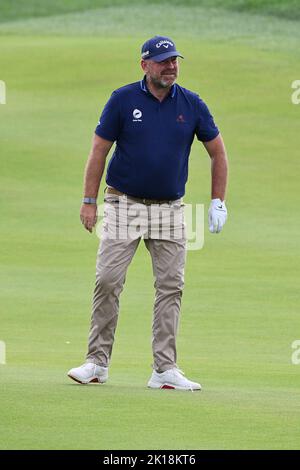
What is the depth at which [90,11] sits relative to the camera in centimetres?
3641

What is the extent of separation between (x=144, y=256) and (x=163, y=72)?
842cm

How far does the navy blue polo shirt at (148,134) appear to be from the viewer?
30.7 ft

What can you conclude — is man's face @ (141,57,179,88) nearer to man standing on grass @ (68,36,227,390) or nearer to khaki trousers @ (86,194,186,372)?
man standing on grass @ (68,36,227,390)

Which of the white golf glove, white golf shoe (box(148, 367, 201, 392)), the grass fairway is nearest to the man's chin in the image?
the white golf glove

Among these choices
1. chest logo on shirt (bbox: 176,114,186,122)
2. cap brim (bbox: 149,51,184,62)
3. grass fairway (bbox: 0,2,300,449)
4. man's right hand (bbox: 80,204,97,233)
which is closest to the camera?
grass fairway (bbox: 0,2,300,449)

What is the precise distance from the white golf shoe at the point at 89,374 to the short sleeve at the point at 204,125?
163cm

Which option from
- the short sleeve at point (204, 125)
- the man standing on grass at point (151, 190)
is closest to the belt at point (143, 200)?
the man standing on grass at point (151, 190)

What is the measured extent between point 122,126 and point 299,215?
11262 mm

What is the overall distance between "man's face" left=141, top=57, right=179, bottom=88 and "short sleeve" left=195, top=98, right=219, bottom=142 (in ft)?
0.92

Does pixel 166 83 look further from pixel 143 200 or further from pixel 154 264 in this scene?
pixel 154 264

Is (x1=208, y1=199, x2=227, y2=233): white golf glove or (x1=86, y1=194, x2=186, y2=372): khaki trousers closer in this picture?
(x1=86, y1=194, x2=186, y2=372): khaki trousers

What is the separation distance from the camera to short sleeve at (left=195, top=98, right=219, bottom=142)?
31.2 feet

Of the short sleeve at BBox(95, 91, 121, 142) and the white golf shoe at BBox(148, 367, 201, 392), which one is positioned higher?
the short sleeve at BBox(95, 91, 121, 142)

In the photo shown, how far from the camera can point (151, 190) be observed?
9477 millimetres
